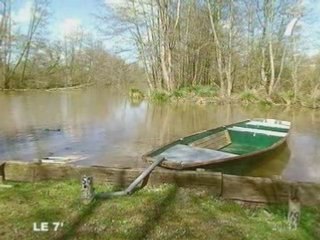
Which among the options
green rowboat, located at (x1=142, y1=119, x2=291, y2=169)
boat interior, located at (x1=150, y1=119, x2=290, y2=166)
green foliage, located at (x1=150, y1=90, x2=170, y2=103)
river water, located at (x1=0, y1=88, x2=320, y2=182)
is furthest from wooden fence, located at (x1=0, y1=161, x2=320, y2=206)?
green foliage, located at (x1=150, y1=90, x2=170, y2=103)

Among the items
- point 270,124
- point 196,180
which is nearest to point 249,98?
point 270,124

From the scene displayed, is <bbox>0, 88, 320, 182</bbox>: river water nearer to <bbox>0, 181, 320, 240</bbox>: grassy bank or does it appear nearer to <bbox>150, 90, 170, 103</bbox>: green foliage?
<bbox>0, 181, 320, 240</bbox>: grassy bank

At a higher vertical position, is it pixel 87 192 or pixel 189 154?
pixel 87 192

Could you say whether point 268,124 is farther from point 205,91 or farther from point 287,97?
point 205,91

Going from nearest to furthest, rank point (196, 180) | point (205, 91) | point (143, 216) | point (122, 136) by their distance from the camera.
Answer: point (143, 216) < point (196, 180) < point (122, 136) < point (205, 91)

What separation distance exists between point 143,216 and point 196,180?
34.8 inches

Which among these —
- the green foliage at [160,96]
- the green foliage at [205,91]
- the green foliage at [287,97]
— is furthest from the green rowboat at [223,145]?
the green foliage at [205,91]

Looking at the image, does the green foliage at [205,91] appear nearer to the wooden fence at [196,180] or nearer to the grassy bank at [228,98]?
the grassy bank at [228,98]

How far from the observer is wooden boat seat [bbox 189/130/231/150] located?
7.52 metres

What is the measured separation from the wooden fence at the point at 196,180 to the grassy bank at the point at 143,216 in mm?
112

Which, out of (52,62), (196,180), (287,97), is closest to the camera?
(196,180)

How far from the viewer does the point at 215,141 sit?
8.21m

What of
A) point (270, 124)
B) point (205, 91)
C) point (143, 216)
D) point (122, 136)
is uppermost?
point (205, 91)

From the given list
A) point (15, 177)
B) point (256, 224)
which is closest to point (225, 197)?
point (256, 224)
